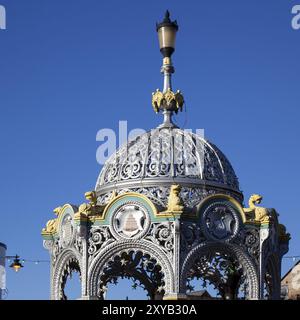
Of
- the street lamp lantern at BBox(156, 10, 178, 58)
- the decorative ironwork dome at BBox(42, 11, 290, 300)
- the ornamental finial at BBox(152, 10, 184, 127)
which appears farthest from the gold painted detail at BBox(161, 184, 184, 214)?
the street lamp lantern at BBox(156, 10, 178, 58)

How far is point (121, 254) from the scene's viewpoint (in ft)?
120

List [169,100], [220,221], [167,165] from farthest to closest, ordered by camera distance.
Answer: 1. [169,100]
2. [167,165]
3. [220,221]

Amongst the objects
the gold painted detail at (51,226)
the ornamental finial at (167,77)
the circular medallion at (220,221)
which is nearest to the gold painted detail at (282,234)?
the circular medallion at (220,221)

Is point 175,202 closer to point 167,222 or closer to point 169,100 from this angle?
point 167,222

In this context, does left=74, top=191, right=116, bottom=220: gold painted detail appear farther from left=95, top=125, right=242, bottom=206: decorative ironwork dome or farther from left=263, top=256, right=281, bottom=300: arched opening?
left=263, top=256, right=281, bottom=300: arched opening

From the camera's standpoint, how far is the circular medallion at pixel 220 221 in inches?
1432

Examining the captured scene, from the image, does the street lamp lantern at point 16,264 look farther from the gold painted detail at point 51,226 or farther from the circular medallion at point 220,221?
the circular medallion at point 220,221

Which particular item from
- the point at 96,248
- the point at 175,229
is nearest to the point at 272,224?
the point at 175,229

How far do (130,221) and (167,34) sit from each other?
315 inches

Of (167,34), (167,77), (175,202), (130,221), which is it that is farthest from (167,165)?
(167,34)

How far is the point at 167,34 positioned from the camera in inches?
1571

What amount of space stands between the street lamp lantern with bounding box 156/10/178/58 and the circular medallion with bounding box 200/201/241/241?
278 inches

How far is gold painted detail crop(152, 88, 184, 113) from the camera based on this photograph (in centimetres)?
3947
